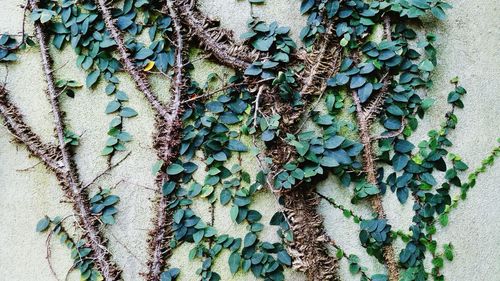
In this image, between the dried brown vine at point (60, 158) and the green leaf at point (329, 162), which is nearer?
the green leaf at point (329, 162)

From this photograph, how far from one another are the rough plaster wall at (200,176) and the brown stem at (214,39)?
8 cm

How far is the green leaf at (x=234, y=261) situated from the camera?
8.11ft

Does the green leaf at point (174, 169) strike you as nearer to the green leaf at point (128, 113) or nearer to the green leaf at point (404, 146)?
the green leaf at point (128, 113)

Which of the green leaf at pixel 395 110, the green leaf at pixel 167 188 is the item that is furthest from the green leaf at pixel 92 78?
the green leaf at pixel 395 110

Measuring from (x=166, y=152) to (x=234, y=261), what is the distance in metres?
0.67

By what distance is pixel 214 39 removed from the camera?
2.54 meters

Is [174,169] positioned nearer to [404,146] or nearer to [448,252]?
[404,146]

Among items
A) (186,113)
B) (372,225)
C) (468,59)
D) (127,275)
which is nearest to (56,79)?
(186,113)

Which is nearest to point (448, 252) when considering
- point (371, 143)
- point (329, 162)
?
point (371, 143)

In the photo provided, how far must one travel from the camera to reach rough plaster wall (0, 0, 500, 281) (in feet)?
8.33

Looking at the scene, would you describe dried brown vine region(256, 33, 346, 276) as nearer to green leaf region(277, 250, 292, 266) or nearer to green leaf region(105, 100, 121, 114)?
green leaf region(277, 250, 292, 266)

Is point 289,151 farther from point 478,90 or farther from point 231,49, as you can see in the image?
point 478,90

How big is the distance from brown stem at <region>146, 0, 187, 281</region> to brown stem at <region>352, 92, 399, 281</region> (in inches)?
36.7

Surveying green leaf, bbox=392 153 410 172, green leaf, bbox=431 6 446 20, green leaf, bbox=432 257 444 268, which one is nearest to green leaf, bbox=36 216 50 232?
green leaf, bbox=392 153 410 172
